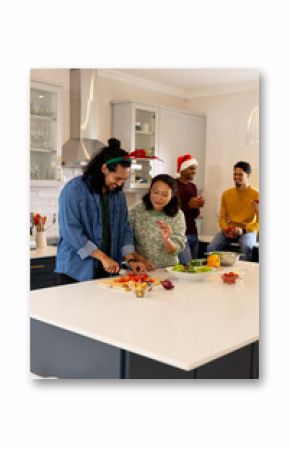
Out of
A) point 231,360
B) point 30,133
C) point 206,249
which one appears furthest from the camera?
point 206,249

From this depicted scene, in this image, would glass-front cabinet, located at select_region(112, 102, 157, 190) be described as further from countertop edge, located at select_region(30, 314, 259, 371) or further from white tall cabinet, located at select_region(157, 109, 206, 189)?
countertop edge, located at select_region(30, 314, 259, 371)

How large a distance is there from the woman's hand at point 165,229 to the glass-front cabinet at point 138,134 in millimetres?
191

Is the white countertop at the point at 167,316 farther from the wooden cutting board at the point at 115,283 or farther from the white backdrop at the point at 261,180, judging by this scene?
the white backdrop at the point at 261,180

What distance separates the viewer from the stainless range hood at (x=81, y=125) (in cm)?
226

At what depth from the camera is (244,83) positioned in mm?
1994

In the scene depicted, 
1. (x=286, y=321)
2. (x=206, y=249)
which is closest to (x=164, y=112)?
(x=206, y=249)

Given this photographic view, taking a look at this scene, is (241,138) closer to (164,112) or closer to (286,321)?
(164,112)

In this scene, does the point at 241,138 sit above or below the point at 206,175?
above

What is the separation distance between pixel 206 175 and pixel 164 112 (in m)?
0.47

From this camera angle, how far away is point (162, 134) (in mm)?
2291

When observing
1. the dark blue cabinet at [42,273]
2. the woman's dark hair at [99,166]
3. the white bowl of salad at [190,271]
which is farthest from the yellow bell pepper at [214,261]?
the dark blue cabinet at [42,273]

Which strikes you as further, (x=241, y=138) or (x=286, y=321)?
(x=241, y=138)

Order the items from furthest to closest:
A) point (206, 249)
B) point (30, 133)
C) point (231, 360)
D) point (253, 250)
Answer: point (206, 249) → point (253, 250) → point (30, 133) → point (231, 360)
